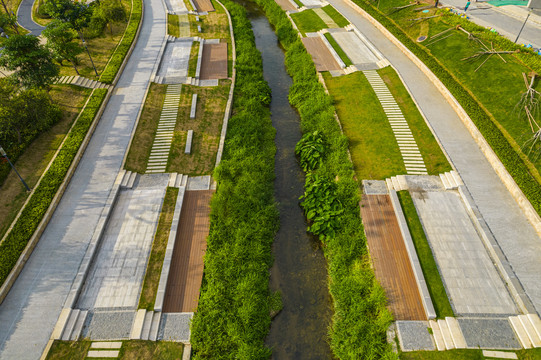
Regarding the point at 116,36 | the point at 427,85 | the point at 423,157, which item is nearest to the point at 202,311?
the point at 423,157

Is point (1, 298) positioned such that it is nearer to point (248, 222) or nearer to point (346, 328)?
point (248, 222)

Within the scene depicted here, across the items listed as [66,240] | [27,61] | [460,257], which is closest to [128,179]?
[66,240]

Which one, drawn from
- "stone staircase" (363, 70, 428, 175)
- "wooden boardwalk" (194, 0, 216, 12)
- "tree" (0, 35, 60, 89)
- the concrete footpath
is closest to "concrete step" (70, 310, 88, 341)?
the concrete footpath

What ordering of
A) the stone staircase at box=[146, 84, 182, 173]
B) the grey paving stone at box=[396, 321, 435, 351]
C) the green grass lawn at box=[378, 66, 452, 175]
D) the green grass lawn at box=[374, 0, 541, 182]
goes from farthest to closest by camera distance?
the green grass lawn at box=[374, 0, 541, 182] → the stone staircase at box=[146, 84, 182, 173] → the green grass lawn at box=[378, 66, 452, 175] → the grey paving stone at box=[396, 321, 435, 351]

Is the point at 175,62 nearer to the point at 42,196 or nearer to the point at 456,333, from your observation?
Result: the point at 42,196

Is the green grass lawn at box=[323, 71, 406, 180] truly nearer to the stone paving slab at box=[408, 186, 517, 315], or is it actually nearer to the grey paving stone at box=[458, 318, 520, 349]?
the stone paving slab at box=[408, 186, 517, 315]
